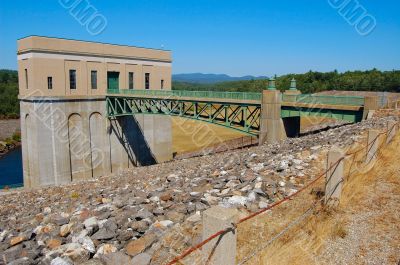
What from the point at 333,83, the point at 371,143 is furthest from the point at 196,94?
the point at 333,83

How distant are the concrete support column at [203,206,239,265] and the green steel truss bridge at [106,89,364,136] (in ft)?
48.9

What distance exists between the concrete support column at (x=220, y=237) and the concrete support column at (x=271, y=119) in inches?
612

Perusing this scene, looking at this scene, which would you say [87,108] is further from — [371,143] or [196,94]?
[371,143]

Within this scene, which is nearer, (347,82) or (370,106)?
(370,106)

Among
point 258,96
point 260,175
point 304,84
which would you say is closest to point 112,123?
point 258,96

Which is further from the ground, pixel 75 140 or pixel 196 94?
pixel 196 94

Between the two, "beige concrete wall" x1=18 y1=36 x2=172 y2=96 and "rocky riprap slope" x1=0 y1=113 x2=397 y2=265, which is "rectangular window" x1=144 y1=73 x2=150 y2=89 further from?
"rocky riprap slope" x1=0 y1=113 x2=397 y2=265

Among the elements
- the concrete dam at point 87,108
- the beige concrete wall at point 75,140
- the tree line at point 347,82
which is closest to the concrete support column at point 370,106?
the concrete dam at point 87,108

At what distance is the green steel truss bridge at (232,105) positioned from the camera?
17.0 metres

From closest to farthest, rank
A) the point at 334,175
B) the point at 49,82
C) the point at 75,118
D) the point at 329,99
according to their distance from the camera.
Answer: the point at 334,175, the point at 329,99, the point at 49,82, the point at 75,118

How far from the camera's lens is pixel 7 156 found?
149 feet

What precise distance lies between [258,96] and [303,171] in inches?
440

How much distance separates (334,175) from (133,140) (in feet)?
91.4

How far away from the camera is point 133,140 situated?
32.5 m
